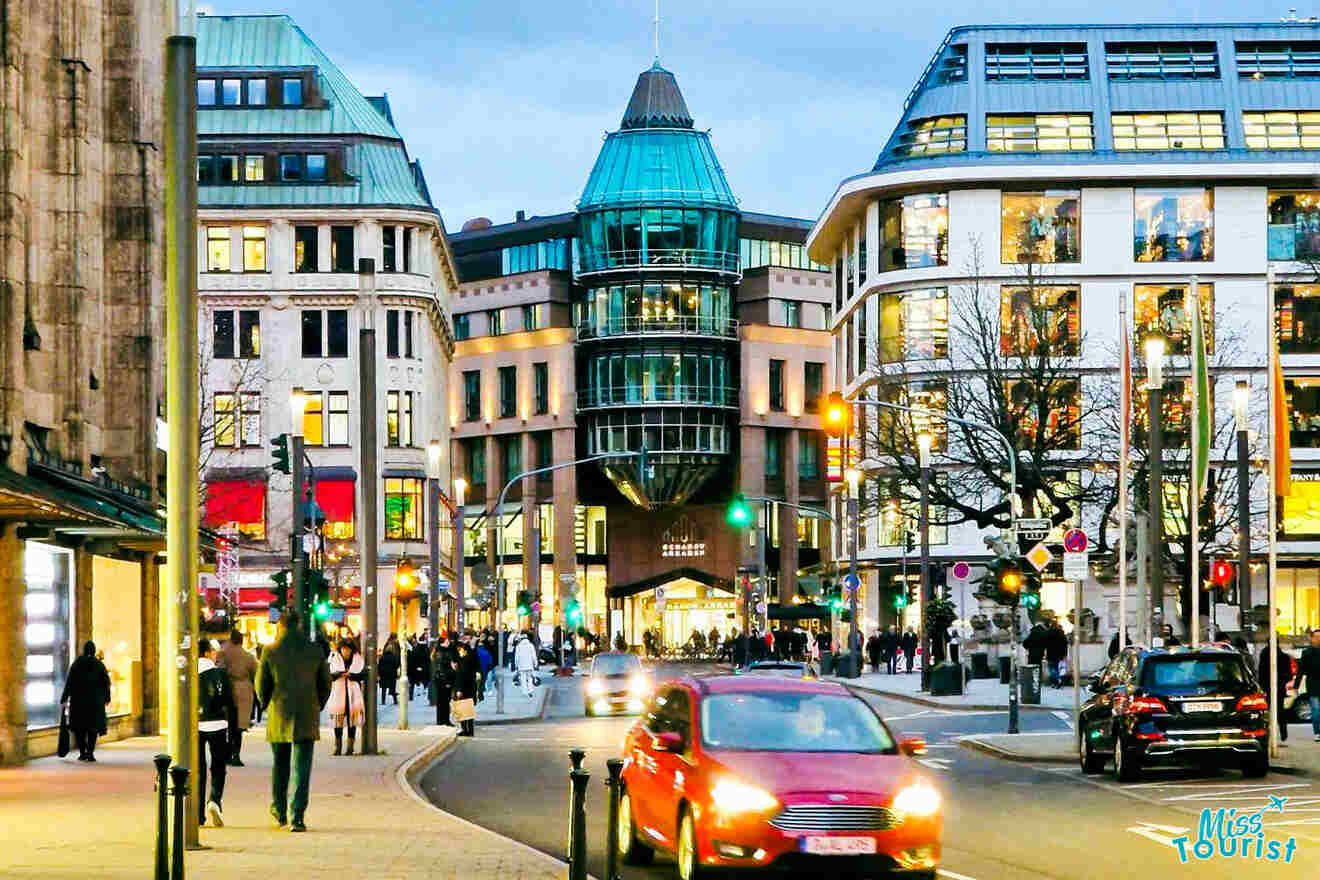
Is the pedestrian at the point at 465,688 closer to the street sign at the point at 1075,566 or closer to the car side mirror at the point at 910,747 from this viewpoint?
the street sign at the point at 1075,566

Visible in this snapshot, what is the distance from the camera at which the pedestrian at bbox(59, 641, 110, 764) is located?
102 feet

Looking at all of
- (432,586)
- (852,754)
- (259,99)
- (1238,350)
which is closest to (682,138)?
(259,99)

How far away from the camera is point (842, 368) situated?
10369 centimetres

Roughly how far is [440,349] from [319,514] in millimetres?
64231

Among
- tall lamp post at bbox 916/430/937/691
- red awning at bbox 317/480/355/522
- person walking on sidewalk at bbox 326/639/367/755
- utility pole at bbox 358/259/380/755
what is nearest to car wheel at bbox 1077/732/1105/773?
utility pole at bbox 358/259/380/755

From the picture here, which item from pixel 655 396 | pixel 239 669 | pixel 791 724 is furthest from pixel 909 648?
pixel 791 724

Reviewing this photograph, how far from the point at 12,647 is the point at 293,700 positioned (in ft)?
43.0

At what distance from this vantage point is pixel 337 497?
95938mm

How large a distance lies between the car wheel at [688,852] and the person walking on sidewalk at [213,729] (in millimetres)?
4505

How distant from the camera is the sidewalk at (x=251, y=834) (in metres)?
16.2

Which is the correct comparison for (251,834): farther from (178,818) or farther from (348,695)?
(348,695)

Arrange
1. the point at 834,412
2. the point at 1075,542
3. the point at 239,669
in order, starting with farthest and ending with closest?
the point at 834,412, the point at 1075,542, the point at 239,669

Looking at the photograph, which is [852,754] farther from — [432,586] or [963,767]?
[432,586]

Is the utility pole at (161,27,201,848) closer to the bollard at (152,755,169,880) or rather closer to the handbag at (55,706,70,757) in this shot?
the bollard at (152,755,169,880)
